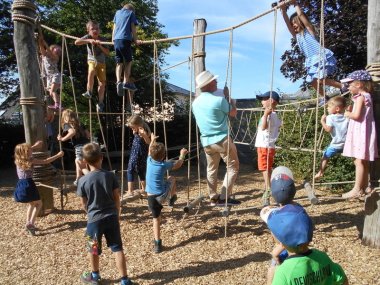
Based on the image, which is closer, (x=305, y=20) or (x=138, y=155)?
(x=305, y=20)

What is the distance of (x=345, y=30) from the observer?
10.7 metres

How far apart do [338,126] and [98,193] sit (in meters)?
2.94

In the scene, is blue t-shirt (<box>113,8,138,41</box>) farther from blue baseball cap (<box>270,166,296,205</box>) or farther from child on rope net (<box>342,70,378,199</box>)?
blue baseball cap (<box>270,166,296,205</box>)

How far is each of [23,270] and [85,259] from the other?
583mm

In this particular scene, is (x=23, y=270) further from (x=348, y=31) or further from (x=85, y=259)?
(x=348, y=31)

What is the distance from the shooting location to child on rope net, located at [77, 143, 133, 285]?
323 centimetres

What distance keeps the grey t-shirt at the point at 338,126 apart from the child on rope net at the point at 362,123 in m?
0.92

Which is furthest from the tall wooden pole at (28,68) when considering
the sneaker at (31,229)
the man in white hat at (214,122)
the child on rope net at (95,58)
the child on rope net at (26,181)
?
the man in white hat at (214,122)

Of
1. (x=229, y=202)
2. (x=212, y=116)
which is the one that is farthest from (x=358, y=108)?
(x=229, y=202)

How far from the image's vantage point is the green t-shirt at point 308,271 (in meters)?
1.77

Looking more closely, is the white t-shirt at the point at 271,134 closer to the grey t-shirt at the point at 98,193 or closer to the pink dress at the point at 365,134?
the pink dress at the point at 365,134

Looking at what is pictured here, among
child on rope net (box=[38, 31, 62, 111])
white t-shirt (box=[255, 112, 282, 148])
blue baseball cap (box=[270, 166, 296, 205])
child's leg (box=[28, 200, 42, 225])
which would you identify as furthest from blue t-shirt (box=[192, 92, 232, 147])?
child on rope net (box=[38, 31, 62, 111])

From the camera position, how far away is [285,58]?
1281 cm

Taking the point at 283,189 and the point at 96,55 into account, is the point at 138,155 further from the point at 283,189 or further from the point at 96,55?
the point at 283,189
